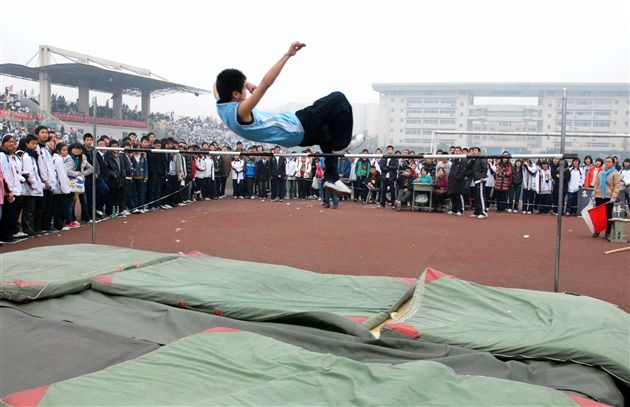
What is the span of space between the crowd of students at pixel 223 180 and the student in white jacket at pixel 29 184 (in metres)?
0.01

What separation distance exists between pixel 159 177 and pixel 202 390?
863 centimetres

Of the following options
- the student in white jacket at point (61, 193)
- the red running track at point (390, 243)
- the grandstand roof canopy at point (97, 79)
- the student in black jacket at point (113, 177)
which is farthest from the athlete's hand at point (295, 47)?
the grandstand roof canopy at point (97, 79)

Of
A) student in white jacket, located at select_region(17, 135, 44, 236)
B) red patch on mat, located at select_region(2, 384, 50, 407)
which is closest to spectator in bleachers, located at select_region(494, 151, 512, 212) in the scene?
student in white jacket, located at select_region(17, 135, 44, 236)

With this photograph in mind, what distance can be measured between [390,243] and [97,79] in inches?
868

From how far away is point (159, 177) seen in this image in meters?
10.2

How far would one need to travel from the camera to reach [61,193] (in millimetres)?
7168

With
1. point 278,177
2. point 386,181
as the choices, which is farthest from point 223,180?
point 386,181

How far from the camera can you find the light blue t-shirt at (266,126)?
3.42 m

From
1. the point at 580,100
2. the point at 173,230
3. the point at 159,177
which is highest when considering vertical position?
the point at 580,100

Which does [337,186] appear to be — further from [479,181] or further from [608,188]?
[479,181]

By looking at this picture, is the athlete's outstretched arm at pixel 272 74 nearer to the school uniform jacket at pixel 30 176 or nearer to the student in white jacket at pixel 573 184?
the school uniform jacket at pixel 30 176

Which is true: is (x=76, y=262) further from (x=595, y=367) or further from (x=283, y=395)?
(x=595, y=367)

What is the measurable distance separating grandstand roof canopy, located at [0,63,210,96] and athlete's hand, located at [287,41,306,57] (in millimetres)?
18614

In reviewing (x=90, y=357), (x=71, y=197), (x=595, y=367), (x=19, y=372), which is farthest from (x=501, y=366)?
(x=71, y=197)
